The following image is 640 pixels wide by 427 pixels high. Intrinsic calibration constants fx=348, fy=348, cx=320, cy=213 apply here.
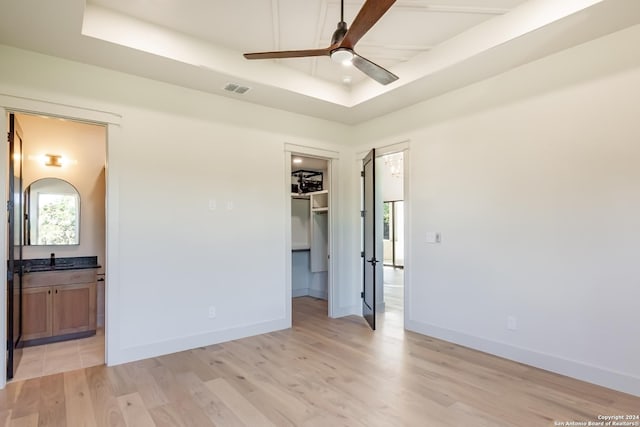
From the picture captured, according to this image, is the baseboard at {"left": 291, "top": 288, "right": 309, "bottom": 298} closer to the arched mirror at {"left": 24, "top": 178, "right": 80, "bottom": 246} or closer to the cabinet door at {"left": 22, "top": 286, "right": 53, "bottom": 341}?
the arched mirror at {"left": 24, "top": 178, "right": 80, "bottom": 246}

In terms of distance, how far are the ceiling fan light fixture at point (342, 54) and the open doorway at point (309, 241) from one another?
3735 millimetres

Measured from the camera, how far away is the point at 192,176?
154 inches

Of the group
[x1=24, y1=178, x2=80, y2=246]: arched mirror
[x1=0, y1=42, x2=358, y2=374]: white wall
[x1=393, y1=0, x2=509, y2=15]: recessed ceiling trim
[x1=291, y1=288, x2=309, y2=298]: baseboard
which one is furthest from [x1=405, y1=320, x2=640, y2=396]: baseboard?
[x1=24, y1=178, x2=80, y2=246]: arched mirror

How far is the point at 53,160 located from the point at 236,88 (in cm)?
280

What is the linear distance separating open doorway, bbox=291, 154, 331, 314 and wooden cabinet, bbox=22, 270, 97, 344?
3217 millimetres

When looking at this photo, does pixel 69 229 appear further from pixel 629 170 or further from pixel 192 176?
pixel 629 170

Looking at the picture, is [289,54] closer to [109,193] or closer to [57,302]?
[109,193]

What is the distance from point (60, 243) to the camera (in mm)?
4680

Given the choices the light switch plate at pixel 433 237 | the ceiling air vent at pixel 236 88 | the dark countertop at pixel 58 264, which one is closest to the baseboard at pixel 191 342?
the dark countertop at pixel 58 264

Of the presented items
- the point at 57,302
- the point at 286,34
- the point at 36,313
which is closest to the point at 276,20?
the point at 286,34

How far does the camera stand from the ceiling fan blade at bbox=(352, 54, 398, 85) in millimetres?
2628

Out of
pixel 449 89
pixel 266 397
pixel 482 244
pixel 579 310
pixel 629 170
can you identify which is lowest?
pixel 266 397

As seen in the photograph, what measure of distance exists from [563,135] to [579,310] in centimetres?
157

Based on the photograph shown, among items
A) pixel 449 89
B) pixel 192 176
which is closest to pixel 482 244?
pixel 449 89
